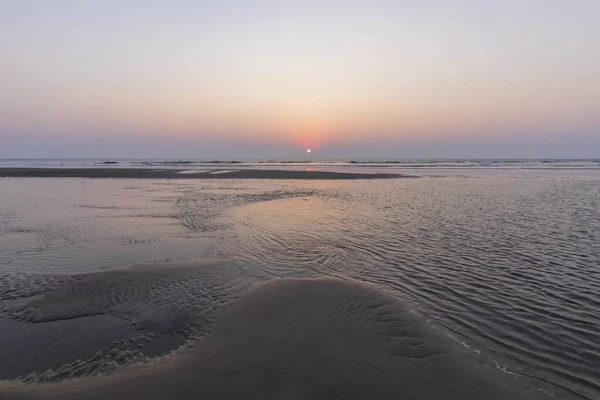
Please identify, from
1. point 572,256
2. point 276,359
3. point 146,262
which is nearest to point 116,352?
point 276,359

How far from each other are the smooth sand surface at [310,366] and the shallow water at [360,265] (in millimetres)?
662

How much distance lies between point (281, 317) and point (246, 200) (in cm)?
2068

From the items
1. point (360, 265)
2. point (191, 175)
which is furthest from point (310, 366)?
point (191, 175)

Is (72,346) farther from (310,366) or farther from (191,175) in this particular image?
(191,175)

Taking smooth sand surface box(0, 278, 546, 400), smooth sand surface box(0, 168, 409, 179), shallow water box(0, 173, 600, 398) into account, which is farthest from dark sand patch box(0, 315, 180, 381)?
smooth sand surface box(0, 168, 409, 179)

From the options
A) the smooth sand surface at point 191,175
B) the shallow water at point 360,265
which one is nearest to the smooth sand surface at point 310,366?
the shallow water at point 360,265

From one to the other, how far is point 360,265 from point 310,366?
19.2ft

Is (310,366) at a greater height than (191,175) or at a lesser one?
lesser

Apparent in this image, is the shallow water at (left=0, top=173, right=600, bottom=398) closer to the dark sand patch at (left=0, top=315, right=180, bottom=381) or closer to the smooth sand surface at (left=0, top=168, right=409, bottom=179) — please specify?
the dark sand patch at (left=0, top=315, right=180, bottom=381)

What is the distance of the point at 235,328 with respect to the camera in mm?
6703

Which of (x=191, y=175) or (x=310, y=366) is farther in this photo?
(x=191, y=175)

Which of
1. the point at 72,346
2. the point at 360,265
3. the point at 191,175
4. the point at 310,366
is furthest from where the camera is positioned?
the point at 191,175

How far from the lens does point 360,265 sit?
10.9 meters

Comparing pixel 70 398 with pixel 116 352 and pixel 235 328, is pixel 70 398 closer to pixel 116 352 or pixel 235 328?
pixel 116 352
